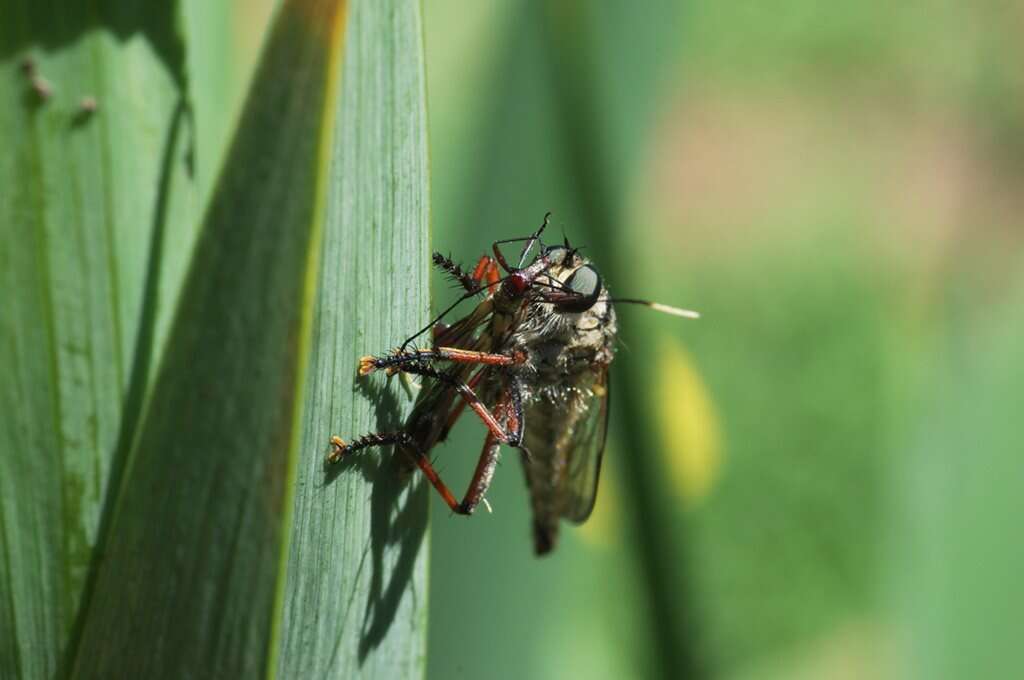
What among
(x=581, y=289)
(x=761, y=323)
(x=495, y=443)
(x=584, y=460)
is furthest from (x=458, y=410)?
(x=761, y=323)

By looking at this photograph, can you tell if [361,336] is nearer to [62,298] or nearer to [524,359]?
[62,298]

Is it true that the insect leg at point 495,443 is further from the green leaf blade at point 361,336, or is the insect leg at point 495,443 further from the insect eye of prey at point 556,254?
the green leaf blade at point 361,336

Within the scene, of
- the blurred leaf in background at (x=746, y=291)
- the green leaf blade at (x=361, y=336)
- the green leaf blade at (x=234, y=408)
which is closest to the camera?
the green leaf blade at (x=234, y=408)

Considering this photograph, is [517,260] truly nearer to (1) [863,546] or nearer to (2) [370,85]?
(2) [370,85]

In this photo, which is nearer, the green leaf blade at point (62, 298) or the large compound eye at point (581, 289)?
the green leaf blade at point (62, 298)

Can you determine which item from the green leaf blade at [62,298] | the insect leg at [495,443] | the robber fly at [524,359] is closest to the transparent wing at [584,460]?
the robber fly at [524,359]

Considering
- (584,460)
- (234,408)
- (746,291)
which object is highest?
(234,408)

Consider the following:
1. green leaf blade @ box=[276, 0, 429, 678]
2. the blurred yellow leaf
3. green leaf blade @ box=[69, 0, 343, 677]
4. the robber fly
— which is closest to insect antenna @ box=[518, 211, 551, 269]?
the robber fly
